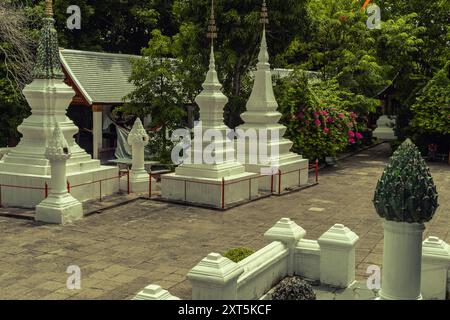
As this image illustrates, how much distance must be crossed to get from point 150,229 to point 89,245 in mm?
2151

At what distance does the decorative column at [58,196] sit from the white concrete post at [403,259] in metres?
9.92

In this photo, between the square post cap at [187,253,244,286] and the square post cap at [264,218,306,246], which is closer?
the square post cap at [187,253,244,286]

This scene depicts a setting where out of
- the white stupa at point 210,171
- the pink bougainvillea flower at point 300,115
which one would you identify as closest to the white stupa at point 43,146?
the white stupa at point 210,171

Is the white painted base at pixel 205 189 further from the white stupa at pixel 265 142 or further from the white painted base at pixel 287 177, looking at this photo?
the white stupa at pixel 265 142

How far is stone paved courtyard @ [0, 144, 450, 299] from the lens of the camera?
11055mm

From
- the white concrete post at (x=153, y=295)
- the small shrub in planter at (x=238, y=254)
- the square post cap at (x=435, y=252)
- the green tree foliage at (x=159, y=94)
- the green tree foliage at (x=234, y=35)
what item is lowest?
the small shrub in planter at (x=238, y=254)

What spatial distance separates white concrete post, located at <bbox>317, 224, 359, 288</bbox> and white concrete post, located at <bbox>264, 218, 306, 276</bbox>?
21.3 inches

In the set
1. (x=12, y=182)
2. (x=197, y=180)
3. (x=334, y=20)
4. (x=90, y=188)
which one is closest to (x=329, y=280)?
(x=197, y=180)

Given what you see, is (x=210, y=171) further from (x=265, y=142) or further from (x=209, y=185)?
(x=265, y=142)

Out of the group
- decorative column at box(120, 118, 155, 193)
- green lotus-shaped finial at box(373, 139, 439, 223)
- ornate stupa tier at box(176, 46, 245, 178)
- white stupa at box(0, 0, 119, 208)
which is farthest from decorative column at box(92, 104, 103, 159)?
green lotus-shaped finial at box(373, 139, 439, 223)

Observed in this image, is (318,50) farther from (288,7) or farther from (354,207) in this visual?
(354,207)

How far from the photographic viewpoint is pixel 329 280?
1096 centimetres

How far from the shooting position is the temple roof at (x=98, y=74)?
2675 centimetres

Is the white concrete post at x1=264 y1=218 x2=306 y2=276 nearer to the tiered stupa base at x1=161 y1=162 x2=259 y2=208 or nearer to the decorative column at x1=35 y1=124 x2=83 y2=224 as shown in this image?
the tiered stupa base at x1=161 y1=162 x2=259 y2=208
